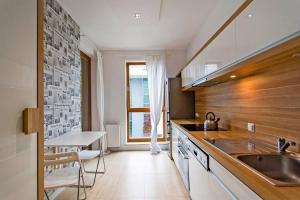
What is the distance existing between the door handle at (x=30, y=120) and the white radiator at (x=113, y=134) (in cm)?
421

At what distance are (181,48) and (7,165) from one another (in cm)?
494

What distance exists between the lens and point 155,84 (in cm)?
→ 521

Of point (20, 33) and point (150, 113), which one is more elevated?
point (20, 33)

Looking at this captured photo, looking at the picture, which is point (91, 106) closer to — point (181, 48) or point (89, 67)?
point (89, 67)

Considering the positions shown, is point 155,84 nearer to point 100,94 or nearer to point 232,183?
point 100,94

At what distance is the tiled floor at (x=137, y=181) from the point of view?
9.03 ft

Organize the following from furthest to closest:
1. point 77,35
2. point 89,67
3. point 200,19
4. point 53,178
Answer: point 89,67 < point 77,35 < point 200,19 < point 53,178

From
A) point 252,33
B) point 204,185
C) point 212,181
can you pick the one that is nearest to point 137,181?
point 204,185

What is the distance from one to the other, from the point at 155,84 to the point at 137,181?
2.62 meters

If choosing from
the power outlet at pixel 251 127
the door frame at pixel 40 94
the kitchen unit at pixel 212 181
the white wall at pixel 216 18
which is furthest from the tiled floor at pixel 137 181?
the white wall at pixel 216 18

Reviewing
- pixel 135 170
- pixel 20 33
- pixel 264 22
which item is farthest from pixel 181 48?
pixel 20 33

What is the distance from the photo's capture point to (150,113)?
524cm

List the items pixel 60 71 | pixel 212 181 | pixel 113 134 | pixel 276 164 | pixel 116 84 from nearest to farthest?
pixel 276 164
pixel 212 181
pixel 60 71
pixel 113 134
pixel 116 84

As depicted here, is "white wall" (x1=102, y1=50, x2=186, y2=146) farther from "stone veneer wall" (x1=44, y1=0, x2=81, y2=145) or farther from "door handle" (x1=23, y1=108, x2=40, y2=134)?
"door handle" (x1=23, y1=108, x2=40, y2=134)
